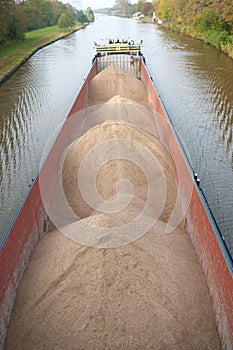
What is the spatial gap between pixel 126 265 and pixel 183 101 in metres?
9.06

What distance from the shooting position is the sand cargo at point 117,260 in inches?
108

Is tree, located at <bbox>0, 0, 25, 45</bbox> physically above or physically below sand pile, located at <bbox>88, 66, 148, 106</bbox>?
above

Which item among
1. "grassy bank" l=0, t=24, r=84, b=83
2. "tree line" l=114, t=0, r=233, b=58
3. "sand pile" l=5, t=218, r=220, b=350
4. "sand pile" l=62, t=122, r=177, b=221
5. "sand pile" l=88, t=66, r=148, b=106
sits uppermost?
"tree line" l=114, t=0, r=233, b=58

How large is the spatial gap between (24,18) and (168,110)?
20.5 m

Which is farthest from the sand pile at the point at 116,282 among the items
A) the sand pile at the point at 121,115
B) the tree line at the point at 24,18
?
the tree line at the point at 24,18

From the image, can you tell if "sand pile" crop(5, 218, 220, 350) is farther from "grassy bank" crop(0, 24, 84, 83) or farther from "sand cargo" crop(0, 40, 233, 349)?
"grassy bank" crop(0, 24, 84, 83)

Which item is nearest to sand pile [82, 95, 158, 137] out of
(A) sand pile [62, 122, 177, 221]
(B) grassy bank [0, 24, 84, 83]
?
(A) sand pile [62, 122, 177, 221]

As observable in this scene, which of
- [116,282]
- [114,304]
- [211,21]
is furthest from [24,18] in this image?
[114,304]

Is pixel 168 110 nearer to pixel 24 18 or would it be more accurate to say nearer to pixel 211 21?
pixel 211 21

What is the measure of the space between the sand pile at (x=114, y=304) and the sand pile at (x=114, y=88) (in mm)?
6935

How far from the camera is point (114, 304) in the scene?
2.78m

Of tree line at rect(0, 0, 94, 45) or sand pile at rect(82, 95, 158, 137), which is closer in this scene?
sand pile at rect(82, 95, 158, 137)

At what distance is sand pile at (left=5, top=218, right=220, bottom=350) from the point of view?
2688mm

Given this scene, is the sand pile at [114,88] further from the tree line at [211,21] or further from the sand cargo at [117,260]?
the tree line at [211,21]
